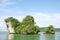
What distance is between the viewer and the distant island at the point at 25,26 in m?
67.2

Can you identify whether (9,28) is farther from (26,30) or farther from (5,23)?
(26,30)

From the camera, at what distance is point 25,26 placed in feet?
230

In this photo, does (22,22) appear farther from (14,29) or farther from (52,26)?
(52,26)

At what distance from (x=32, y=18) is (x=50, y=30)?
9536 mm

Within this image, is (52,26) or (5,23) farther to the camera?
(5,23)

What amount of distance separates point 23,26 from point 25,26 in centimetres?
68

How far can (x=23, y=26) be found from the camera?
231 ft

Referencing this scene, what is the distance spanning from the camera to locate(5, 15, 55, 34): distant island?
6725 centimetres

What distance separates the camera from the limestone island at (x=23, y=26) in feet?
220

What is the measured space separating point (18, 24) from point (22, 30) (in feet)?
21.4

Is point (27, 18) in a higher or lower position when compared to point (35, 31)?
higher

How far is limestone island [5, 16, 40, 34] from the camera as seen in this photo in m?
67.2

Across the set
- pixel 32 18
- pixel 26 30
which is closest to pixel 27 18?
pixel 32 18

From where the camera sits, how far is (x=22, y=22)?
7338 cm
